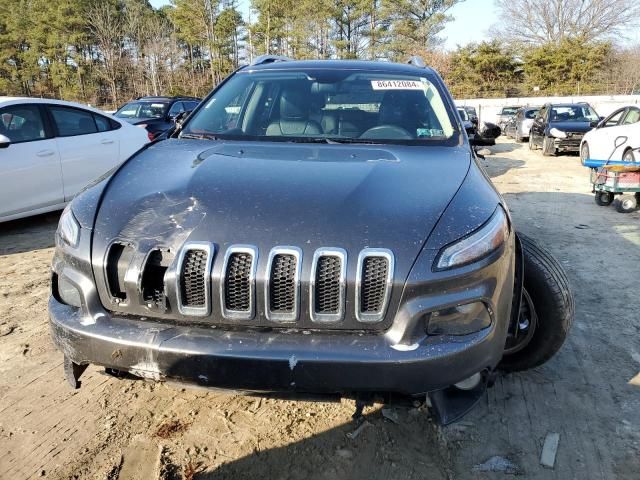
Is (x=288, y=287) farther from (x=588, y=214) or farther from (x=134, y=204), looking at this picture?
(x=588, y=214)

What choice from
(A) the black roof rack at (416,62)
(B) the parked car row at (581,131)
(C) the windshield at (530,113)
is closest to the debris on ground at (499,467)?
(A) the black roof rack at (416,62)

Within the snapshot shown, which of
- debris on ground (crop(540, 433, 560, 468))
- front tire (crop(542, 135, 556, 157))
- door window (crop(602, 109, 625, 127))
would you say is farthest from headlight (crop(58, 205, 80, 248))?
front tire (crop(542, 135, 556, 157))

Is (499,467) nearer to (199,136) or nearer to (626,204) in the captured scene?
(199,136)

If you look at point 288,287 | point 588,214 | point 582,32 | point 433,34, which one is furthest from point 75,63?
point 288,287

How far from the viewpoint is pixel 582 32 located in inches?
1740

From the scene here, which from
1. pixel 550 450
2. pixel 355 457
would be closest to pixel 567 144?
pixel 550 450

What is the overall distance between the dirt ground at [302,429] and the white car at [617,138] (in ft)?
21.2

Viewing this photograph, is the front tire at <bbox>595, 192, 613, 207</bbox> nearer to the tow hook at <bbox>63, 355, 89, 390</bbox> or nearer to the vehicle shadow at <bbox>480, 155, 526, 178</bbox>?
the vehicle shadow at <bbox>480, 155, 526, 178</bbox>

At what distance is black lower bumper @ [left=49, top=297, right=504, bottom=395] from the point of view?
182 cm

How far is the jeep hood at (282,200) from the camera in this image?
1925mm

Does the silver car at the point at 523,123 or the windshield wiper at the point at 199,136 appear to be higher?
the windshield wiper at the point at 199,136

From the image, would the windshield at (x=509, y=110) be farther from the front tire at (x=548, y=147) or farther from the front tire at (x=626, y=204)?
the front tire at (x=626, y=204)

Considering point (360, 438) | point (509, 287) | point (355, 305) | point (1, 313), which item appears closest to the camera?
point (355, 305)

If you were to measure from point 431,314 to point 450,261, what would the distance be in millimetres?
206
